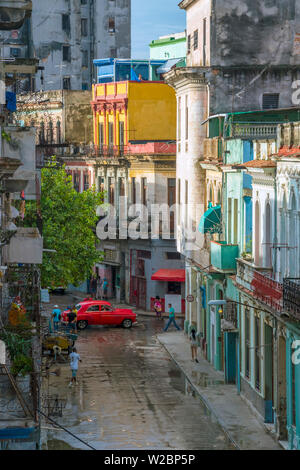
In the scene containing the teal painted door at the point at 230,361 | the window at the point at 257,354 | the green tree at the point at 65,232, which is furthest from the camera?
the green tree at the point at 65,232

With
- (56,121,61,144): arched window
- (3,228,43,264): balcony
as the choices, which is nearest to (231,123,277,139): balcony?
(3,228,43,264): balcony

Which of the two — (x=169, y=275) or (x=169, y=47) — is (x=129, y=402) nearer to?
(x=169, y=275)

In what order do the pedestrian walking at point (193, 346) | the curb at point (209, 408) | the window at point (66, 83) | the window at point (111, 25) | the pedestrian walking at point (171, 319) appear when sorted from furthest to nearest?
the window at point (111, 25)
the window at point (66, 83)
the pedestrian walking at point (171, 319)
the pedestrian walking at point (193, 346)
the curb at point (209, 408)

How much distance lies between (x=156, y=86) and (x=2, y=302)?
3873cm

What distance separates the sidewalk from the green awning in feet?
17.9

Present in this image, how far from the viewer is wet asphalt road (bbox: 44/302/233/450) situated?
33.8m

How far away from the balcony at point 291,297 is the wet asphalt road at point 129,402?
5.31 metres

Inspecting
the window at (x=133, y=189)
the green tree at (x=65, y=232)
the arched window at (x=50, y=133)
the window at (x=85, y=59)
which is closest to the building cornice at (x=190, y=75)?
the green tree at (x=65, y=232)

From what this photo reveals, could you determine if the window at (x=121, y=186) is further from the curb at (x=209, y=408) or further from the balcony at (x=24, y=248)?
the balcony at (x=24, y=248)

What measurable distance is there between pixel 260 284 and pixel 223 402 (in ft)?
20.9

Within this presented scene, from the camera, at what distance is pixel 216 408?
3800 centimetres

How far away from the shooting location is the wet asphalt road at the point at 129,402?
33.8 metres

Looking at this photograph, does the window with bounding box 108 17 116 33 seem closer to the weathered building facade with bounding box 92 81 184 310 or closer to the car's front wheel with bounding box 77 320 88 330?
the weathered building facade with bounding box 92 81 184 310
